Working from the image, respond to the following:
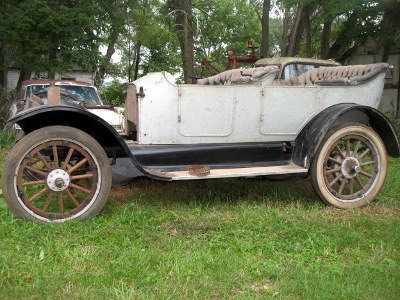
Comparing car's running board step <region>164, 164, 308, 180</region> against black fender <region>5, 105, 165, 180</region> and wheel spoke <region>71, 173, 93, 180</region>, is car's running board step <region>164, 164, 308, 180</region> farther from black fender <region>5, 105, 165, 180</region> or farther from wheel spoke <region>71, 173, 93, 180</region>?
wheel spoke <region>71, 173, 93, 180</region>

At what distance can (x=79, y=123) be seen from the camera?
167 inches

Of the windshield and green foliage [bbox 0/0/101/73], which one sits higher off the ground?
green foliage [bbox 0/0/101/73]

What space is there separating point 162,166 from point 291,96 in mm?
1491

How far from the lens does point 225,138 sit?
180 inches

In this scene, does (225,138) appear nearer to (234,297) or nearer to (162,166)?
(162,166)

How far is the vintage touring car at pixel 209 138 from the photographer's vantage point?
3.94 meters

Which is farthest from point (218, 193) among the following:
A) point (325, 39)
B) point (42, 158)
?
point (325, 39)

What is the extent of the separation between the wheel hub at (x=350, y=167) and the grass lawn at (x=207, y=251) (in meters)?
0.39

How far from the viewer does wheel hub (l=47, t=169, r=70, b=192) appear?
3.92 meters

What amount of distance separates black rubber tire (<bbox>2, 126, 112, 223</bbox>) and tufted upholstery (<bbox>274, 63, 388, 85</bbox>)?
2397 mm

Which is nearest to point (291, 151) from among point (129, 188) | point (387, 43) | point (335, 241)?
point (335, 241)

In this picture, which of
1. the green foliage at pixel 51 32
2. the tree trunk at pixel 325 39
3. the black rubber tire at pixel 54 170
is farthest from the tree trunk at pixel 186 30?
the black rubber tire at pixel 54 170

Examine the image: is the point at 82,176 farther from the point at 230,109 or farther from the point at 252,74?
the point at 252,74

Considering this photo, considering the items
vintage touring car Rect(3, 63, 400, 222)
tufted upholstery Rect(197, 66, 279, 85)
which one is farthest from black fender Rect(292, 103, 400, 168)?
tufted upholstery Rect(197, 66, 279, 85)
